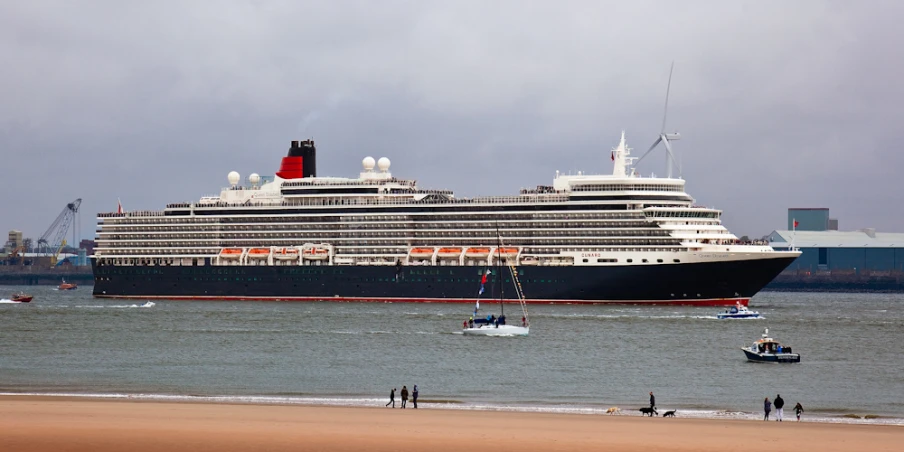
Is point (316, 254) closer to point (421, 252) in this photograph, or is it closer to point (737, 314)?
point (421, 252)

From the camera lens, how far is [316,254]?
109 meters

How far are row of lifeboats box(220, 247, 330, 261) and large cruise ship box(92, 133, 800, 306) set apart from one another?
117 millimetres

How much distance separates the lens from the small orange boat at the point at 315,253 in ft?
358

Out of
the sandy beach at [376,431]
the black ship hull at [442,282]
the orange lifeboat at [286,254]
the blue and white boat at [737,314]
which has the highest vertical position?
the orange lifeboat at [286,254]

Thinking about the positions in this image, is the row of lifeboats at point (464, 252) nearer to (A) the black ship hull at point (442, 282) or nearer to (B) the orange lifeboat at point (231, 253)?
(A) the black ship hull at point (442, 282)

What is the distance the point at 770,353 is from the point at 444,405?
2083 cm

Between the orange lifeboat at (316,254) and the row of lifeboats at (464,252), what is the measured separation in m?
8.04

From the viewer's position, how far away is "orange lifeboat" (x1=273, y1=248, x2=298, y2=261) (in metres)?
110

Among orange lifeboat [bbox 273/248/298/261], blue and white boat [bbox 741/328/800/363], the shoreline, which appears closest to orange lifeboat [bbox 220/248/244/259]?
orange lifeboat [bbox 273/248/298/261]

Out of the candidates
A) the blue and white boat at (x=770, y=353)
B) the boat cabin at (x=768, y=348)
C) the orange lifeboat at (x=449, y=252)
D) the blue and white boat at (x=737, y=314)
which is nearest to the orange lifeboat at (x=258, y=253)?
the orange lifeboat at (x=449, y=252)

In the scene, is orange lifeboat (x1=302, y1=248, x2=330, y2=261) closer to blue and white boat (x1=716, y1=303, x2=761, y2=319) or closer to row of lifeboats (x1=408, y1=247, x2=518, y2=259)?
row of lifeboats (x1=408, y1=247, x2=518, y2=259)

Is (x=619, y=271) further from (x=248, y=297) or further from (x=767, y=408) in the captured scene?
(x=767, y=408)

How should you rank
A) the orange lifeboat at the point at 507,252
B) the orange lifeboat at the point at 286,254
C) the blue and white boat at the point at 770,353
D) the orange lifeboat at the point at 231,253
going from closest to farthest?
the blue and white boat at the point at 770,353, the orange lifeboat at the point at 507,252, the orange lifeboat at the point at 286,254, the orange lifeboat at the point at 231,253

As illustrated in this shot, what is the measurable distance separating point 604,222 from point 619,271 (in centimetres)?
445
